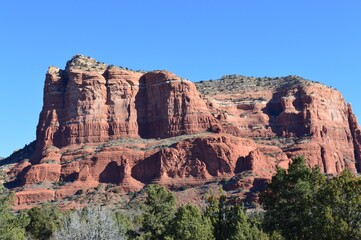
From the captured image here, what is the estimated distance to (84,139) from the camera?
14075 cm

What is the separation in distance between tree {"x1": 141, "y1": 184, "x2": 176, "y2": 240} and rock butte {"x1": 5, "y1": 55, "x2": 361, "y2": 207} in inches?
2270

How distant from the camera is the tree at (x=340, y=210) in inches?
1721

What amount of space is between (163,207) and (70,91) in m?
89.4

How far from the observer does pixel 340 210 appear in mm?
45781

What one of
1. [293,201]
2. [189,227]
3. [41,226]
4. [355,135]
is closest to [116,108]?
[355,135]

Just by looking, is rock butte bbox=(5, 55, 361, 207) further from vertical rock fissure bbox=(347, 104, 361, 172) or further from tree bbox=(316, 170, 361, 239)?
tree bbox=(316, 170, 361, 239)

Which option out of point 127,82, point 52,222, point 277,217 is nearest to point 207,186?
point 127,82

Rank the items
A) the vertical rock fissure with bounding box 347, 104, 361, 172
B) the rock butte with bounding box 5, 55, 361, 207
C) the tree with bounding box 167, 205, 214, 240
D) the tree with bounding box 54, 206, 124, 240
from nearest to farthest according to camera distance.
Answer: the tree with bounding box 54, 206, 124, 240
the tree with bounding box 167, 205, 214, 240
the rock butte with bounding box 5, 55, 361, 207
the vertical rock fissure with bounding box 347, 104, 361, 172

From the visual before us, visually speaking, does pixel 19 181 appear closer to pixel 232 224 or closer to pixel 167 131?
pixel 167 131

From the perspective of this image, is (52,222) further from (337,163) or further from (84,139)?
(337,163)

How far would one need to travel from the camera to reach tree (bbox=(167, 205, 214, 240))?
164ft

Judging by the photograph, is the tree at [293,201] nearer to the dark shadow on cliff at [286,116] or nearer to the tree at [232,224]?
the tree at [232,224]

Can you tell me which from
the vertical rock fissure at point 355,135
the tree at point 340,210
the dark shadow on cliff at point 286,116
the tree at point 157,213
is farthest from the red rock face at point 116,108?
the tree at point 340,210

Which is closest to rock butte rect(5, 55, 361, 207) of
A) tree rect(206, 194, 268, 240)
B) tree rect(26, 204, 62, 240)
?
tree rect(26, 204, 62, 240)
